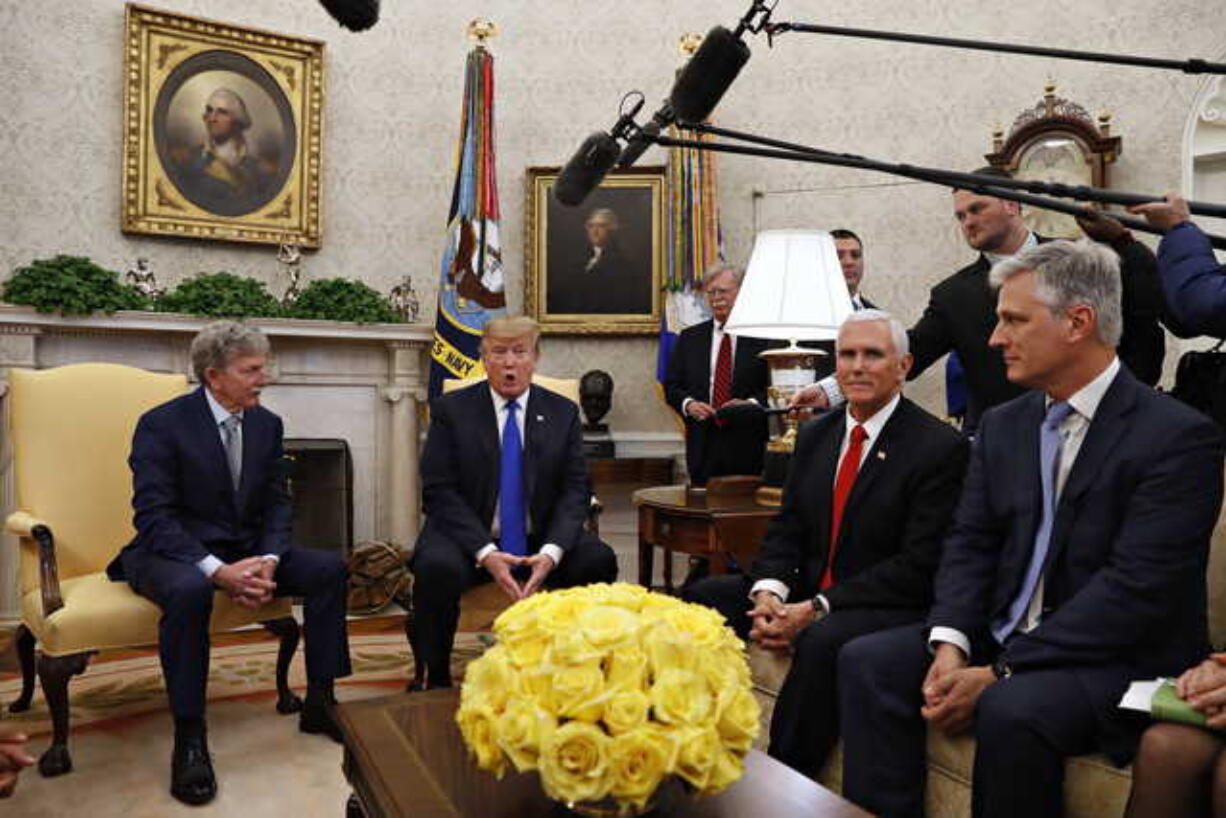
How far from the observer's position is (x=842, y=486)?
275 centimetres

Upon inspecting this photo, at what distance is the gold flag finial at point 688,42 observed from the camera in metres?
6.19

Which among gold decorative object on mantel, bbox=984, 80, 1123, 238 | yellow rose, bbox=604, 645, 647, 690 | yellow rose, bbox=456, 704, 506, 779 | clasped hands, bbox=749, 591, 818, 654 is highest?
gold decorative object on mantel, bbox=984, 80, 1123, 238

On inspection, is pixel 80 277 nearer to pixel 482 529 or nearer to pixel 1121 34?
pixel 482 529

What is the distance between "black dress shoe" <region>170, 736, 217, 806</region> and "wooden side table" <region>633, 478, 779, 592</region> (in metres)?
1.70

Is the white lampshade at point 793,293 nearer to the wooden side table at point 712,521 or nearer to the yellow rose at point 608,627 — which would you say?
the wooden side table at point 712,521

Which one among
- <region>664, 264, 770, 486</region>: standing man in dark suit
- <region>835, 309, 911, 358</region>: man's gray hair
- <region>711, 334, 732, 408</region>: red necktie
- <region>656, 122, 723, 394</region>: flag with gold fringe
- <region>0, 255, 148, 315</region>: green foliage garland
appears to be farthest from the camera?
<region>656, 122, 723, 394</region>: flag with gold fringe

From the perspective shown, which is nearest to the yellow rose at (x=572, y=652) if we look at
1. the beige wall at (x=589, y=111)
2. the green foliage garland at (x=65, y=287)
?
the green foliage garland at (x=65, y=287)

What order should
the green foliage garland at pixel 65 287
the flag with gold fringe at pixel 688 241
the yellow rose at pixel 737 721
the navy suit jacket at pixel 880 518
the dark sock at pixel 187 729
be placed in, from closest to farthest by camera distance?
the yellow rose at pixel 737 721 → the navy suit jacket at pixel 880 518 → the dark sock at pixel 187 729 → the green foliage garland at pixel 65 287 → the flag with gold fringe at pixel 688 241

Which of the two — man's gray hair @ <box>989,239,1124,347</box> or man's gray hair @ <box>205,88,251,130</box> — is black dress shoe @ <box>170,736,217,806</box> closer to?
man's gray hair @ <box>989,239,1124,347</box>

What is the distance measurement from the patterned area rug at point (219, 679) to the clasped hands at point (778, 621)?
1717 millimetres

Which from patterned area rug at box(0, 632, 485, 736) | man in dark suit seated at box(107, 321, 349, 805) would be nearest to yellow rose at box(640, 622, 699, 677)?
man in dark suit seated at box(107, 321, 349, 805)

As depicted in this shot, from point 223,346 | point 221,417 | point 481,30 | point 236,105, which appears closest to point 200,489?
point 221,417

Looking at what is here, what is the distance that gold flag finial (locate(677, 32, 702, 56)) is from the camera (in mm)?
6191

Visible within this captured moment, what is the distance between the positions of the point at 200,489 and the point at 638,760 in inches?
95.0
